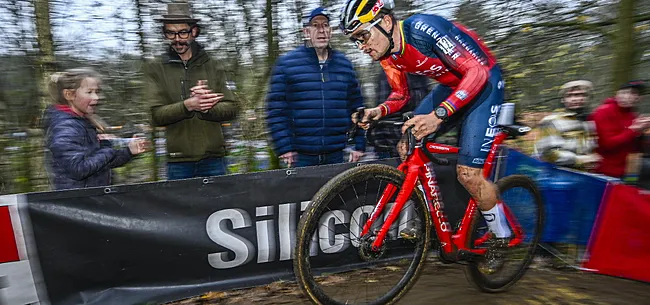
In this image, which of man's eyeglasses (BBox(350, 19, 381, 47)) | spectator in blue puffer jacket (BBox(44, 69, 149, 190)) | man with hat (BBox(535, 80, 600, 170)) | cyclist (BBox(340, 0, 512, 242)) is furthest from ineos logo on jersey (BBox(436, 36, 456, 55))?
man with hat (BBox(535, 80, 600, 170))

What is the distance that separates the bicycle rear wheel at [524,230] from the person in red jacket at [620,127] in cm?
145

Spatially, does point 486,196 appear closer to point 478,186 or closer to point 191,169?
point 478,186

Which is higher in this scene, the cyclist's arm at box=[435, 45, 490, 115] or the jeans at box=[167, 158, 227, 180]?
the cyclist's arm at box=[435, 45, 490, 115]

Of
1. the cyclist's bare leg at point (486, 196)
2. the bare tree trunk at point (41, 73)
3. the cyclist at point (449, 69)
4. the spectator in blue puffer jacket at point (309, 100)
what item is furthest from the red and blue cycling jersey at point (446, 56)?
the bare tree trunk at point (41, 73)

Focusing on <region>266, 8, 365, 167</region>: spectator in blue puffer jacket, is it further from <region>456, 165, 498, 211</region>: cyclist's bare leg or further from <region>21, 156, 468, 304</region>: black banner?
<region>456, 165, 498, 211</region>: cyclist's bare leg

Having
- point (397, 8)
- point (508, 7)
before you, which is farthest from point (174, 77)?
point (508, 7)

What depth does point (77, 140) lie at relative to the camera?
11.2ft

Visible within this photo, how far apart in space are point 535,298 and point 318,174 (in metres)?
1.93

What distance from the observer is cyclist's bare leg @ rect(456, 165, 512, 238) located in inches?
126

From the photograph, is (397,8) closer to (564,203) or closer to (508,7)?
(508,7)

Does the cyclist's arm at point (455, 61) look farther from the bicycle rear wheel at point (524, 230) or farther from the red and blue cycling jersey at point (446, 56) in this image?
the bicycle rear wheel at point (524, 230)

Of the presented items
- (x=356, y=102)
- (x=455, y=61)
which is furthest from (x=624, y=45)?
(x=455, y=61)

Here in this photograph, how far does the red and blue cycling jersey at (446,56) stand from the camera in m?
2.90

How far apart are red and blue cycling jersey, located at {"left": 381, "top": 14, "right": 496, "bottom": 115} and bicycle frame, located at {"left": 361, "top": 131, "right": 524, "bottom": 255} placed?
40 centimetres
